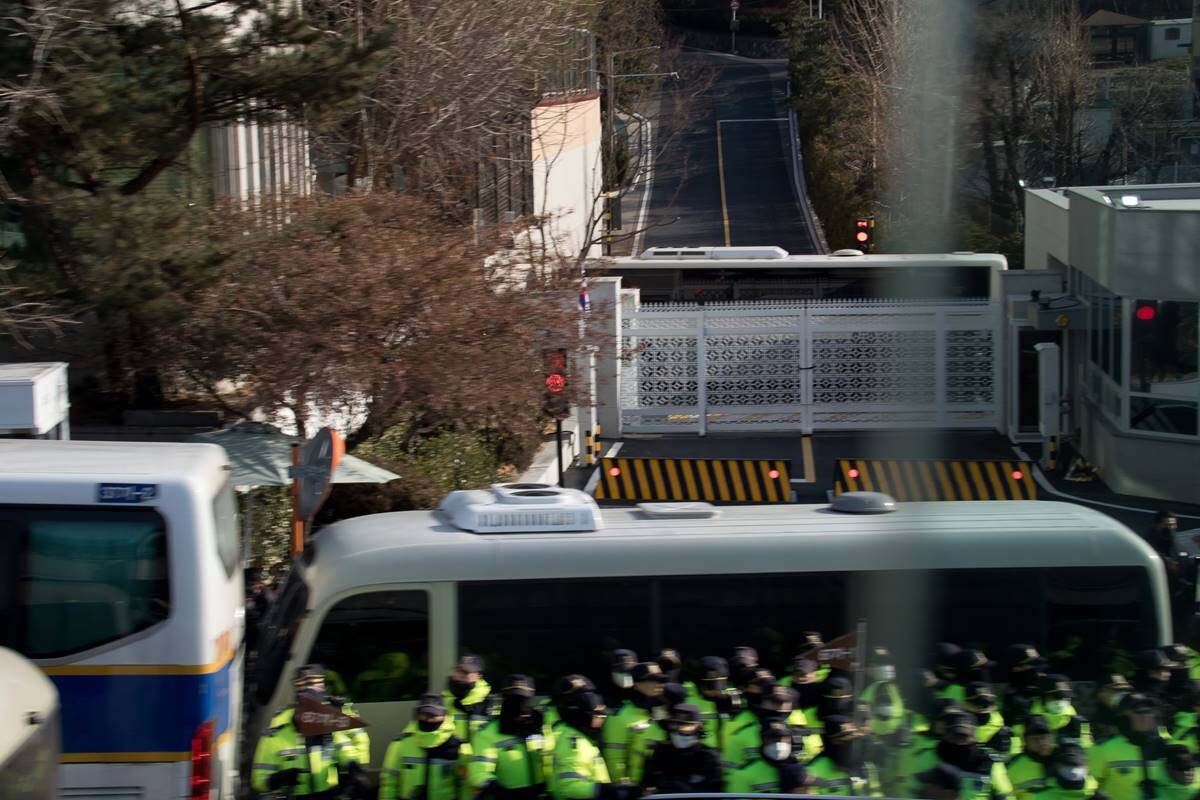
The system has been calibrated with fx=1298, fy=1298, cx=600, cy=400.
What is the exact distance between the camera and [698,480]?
17109 mm

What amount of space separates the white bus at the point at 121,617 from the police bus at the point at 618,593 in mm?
1005

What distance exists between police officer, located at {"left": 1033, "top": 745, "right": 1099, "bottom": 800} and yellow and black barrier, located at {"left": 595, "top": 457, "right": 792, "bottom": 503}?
11.0 m

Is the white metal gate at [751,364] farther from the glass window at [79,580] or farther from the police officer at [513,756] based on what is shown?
the police officer at [513,756]

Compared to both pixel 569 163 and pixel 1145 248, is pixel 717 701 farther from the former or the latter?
pixel 569 163

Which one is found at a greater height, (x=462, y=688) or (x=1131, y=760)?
(x=462, y=688)

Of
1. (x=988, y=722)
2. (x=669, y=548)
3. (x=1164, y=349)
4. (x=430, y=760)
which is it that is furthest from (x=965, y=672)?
(x=1164, y=349)

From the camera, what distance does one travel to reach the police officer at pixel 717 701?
21.8 feet

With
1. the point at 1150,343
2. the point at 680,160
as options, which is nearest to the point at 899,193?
the point at 1150,343

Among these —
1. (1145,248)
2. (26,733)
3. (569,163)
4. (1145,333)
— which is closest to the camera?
(26,733)

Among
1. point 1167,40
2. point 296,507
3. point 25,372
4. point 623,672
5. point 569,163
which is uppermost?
point 569,163

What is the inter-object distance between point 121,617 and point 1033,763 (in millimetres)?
4545

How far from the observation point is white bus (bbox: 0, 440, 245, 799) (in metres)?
6.58

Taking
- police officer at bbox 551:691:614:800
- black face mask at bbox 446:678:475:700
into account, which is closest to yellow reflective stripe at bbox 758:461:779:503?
police officer at bbox 551:691:614:800

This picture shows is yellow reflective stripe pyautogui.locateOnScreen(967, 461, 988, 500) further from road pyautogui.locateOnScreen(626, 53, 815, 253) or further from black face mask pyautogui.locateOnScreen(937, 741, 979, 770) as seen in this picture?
road pyautogui.locateOnScreen(626, 53, 815, 253)
